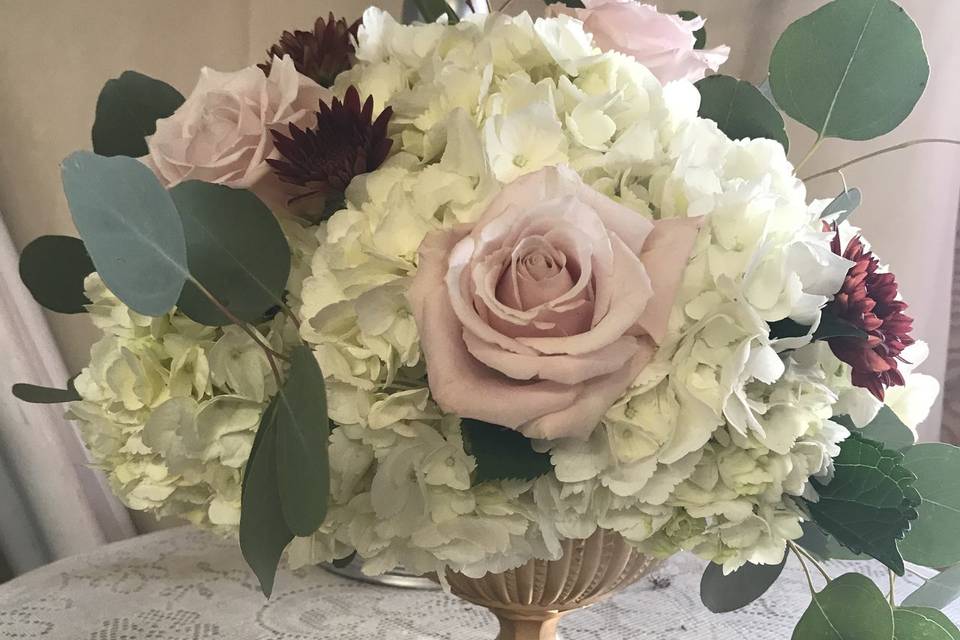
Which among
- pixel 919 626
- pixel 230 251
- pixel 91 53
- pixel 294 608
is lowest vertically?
pixel 294 608

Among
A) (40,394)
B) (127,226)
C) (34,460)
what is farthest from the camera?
(34,460)

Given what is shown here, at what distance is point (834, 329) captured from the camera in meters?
0.38

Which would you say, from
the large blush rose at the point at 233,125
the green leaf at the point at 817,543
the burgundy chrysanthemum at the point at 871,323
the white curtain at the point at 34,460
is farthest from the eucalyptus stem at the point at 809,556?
the white curtain at the point at 34,460

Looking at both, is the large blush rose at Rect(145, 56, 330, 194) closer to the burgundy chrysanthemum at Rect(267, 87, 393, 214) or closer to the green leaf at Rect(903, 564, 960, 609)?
the burgundy chrysanthemum at Rect(267, 87, 393, 214)

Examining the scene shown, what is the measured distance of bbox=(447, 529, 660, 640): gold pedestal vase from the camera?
1.50 feet

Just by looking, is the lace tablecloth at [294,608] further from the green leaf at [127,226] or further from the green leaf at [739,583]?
the green leaf at [127,226]

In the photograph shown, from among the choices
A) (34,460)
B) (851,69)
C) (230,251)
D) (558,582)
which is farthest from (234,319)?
(34,460)

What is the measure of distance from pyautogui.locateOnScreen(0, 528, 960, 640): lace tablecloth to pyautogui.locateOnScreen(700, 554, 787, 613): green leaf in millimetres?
185

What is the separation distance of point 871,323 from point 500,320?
0.17 m

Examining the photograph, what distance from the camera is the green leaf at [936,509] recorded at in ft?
1.45

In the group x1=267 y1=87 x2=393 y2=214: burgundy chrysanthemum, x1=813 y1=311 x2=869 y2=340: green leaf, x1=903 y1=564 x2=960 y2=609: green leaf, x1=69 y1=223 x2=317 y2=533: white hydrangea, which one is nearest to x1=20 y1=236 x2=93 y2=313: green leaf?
x1=69 y1=223 x2=317 y2=533: white hydrangea

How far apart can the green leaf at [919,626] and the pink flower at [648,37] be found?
30cm

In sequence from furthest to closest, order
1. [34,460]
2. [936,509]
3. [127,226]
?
[34,460] → [936,509] → [127,226]

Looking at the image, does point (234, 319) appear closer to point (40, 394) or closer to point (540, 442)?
point (540, 442)
